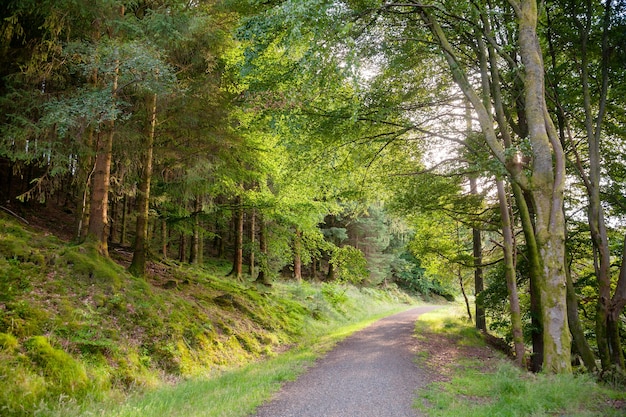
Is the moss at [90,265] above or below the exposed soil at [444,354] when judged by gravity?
above

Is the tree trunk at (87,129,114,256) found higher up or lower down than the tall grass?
higher up

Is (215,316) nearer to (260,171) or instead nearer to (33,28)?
(260,171)

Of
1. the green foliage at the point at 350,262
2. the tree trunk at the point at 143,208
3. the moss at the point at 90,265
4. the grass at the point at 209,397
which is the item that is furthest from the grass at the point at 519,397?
the tree trunk at the point at 143,208

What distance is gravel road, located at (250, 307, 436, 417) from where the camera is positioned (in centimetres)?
508

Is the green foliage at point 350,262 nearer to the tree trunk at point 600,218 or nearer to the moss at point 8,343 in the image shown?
the tree trunk at point 600,218

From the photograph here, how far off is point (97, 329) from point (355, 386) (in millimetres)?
4731

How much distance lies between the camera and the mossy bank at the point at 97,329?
501 centimetres

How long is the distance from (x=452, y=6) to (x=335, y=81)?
2998 millimetres

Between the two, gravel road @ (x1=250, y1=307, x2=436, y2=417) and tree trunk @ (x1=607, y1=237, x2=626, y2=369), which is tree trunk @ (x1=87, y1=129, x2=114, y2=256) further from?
tree trunk @ (x1=607, y1=237, x2=626, y2=369)

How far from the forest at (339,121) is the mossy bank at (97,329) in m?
0.26

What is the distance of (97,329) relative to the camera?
6.59 m

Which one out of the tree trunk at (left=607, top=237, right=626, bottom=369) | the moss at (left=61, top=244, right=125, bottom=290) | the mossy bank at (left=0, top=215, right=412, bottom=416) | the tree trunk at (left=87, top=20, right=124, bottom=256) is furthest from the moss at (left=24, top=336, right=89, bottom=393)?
the tree trunk at (left=607, top=237, right=626, bottom=369)

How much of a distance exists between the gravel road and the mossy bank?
7.72ft

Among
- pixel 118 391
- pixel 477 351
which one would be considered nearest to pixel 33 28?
pixel 118 391
